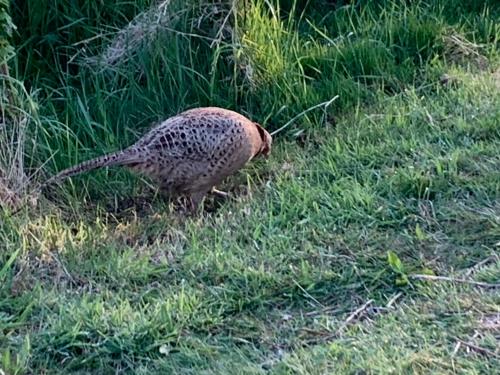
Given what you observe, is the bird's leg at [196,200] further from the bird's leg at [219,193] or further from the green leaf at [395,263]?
the green leaf at [395,263]

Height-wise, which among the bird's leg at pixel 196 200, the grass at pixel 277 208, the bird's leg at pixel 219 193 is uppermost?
the grass at pixel 277 208

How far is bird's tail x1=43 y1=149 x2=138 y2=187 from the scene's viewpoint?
5.32m

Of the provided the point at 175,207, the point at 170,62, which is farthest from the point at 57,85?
the point at 175,207

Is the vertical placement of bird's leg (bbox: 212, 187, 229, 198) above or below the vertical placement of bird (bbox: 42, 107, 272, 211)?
below

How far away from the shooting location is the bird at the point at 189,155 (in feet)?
17.6

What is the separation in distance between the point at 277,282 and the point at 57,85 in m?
2.54

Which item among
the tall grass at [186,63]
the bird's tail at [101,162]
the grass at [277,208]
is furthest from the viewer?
the tall grass at [186,63]

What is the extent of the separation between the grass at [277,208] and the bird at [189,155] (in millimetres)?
175

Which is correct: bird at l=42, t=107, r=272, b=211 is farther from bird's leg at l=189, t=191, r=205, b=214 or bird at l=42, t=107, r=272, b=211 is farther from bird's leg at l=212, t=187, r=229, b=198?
bird's leg at l=212, t=187, r=229, b=198

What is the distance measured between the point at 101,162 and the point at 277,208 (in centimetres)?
97

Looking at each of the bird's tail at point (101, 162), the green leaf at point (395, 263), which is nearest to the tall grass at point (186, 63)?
the bird's tail at point (101, 162)

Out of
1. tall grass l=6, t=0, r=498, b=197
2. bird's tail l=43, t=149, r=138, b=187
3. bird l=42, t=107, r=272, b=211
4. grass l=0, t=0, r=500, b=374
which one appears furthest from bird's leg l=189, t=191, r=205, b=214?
tall grass l=6, t=0, r=498, b=197

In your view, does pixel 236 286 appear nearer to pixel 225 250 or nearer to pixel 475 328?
pixel 225 250

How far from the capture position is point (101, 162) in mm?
5340
